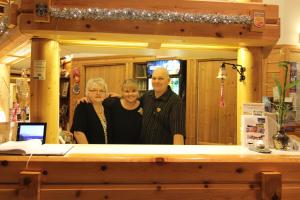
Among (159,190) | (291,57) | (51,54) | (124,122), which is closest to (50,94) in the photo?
(51,54)

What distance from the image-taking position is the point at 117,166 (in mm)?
1599

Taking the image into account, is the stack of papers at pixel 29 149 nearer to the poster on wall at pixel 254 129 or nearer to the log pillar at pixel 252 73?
the poster on wall at pixel 254 129

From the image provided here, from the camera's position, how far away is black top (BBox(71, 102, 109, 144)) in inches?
103

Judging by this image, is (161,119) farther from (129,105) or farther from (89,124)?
(89,124)

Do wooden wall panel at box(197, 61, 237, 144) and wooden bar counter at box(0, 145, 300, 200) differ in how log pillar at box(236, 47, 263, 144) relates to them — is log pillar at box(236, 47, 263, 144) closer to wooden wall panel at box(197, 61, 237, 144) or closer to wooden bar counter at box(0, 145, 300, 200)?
wooden bar counter at box(0, 145, 300, 200)

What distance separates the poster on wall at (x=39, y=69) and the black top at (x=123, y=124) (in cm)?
61

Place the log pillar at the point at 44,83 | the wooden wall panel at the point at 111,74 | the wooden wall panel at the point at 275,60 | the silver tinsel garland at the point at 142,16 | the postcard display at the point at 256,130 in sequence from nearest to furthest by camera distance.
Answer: the postcard display at the point at 256,130 < the silver tinsel garland at the point at 142,16 < the log pillar at the point at 44,83 < the wooden wall panel at the point at 275,60 < the wooden wall panel at the point at 111,74

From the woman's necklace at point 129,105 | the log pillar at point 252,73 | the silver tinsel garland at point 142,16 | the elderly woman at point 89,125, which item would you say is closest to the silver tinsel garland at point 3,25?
the silver tinsel garland at point 142,16

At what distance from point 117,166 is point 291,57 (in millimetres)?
4199

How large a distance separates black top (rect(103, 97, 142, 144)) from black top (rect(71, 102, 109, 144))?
0.10 m

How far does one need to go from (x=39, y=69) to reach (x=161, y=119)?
41.2 inches

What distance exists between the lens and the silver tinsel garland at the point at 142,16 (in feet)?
7.07

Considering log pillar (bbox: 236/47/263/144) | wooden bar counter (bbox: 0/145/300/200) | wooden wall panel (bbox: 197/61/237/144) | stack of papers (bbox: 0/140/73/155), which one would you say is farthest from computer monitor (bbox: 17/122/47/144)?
wooden wall panel (bbox: 197/61/237/144)

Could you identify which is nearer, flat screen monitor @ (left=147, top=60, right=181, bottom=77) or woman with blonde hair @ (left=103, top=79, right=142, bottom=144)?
woman with blonde hair @ (left=103, top=79, right=142, bottom=144)
